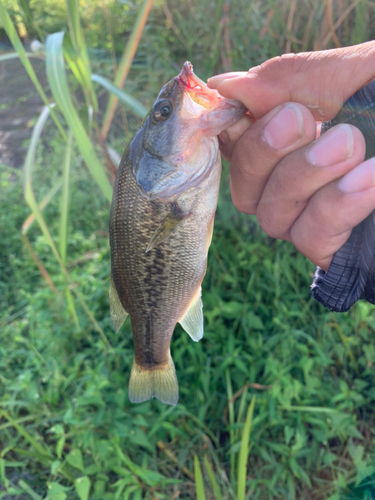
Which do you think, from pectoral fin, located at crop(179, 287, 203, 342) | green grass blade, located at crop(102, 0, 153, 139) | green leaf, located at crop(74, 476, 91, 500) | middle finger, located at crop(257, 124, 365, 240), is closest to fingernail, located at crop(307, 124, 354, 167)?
middle finger, located at crop(257, 124, 365, 240)

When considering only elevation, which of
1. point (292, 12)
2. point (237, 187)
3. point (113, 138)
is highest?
point (292, 12)

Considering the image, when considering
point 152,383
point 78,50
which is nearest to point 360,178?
point 152,383

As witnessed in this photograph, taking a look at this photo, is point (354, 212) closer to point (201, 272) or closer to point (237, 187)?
point (237, 187)

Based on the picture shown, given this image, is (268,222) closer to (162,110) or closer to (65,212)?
(162,110)

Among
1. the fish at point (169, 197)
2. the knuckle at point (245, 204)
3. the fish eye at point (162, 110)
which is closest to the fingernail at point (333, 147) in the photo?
the fish at point (169, 197)

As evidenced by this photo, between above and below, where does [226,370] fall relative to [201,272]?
below

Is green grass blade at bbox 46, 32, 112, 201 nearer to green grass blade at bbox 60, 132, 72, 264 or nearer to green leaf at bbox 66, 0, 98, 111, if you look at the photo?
green leaf at bbox 66, 0, 98, 111

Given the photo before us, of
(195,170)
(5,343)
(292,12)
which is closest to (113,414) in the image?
(5,343)
